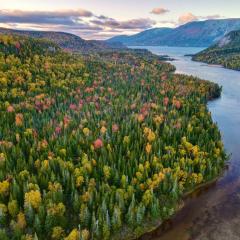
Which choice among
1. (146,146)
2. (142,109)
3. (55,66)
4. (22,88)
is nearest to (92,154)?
(146,146)

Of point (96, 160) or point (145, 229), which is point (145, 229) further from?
point (96, 160)

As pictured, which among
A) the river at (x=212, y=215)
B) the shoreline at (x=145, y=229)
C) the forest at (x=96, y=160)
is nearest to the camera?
the forest at (x=96, y=160)

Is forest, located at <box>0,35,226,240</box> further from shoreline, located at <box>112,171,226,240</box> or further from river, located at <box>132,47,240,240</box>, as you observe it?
river, located at <box>132,47,240,240</box>

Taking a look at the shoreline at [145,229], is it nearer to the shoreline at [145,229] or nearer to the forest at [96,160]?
the shoreline at [145,229]

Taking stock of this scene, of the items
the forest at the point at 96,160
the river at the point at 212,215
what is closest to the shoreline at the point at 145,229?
the forest at the point at 96,160

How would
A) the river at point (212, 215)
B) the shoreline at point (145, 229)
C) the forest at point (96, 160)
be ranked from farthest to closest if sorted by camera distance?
the river at point (212, 215) → the shoreline at point (145, 229) → the forest at point (96, 160)

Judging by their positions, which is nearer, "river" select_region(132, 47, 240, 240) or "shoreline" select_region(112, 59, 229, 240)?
"shoreline" select_region(112, 59, 229, 240)

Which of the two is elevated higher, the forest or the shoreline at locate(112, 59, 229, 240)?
the forest

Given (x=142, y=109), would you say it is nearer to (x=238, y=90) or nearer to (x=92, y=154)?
(x=92, y=154)

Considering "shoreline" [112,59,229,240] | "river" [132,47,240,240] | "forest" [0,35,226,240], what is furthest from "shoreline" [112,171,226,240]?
"river" [132,47,240,240]
